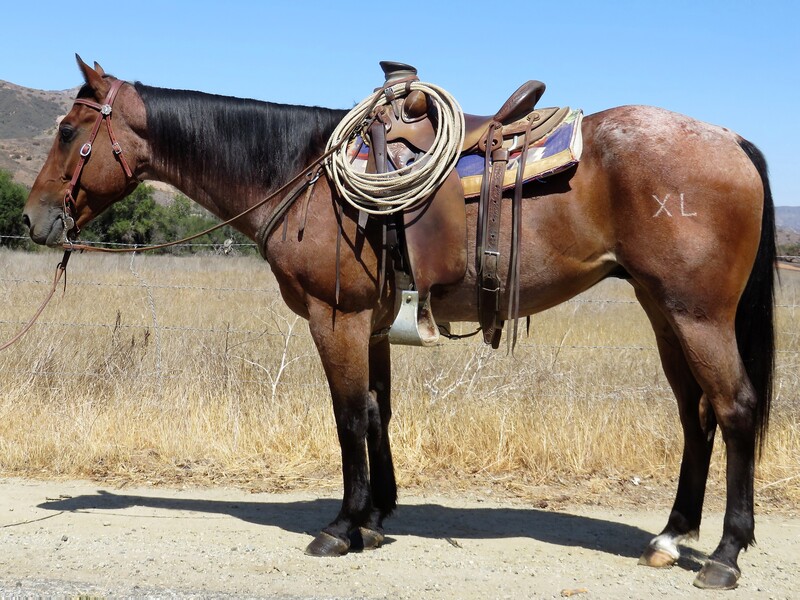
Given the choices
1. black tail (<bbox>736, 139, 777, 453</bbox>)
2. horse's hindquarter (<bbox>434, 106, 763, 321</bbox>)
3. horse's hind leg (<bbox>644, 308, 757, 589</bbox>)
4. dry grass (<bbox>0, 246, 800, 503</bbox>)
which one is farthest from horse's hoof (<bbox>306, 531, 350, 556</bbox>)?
black tail (<bbox>736, 139, 777, 453</bbox>)

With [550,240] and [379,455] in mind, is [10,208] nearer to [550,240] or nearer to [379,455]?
[379,455]

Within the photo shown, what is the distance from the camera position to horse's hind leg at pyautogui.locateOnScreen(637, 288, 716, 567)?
4.16m

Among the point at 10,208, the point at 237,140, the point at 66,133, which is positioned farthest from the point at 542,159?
the point at 10,208

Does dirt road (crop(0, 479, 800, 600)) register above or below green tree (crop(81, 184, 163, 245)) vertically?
below

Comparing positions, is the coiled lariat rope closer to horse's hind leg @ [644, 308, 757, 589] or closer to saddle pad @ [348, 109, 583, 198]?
saddle pad @ [348, 109, 583, 198]

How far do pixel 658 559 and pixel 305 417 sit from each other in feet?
9.62

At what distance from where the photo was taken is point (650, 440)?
5.68m

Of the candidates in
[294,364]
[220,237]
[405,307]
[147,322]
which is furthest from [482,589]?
[220,237]

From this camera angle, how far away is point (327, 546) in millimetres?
4090

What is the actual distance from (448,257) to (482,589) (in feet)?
5.18

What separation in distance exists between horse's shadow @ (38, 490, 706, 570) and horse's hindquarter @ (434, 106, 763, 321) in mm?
1504

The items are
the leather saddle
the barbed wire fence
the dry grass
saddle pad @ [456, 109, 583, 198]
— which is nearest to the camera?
saddle pad @ [456, 109, 583, 198]

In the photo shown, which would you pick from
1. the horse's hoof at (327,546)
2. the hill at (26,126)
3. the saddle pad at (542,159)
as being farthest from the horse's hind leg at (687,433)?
the hill at (26,126)

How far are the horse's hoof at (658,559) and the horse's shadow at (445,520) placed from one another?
167 mm
